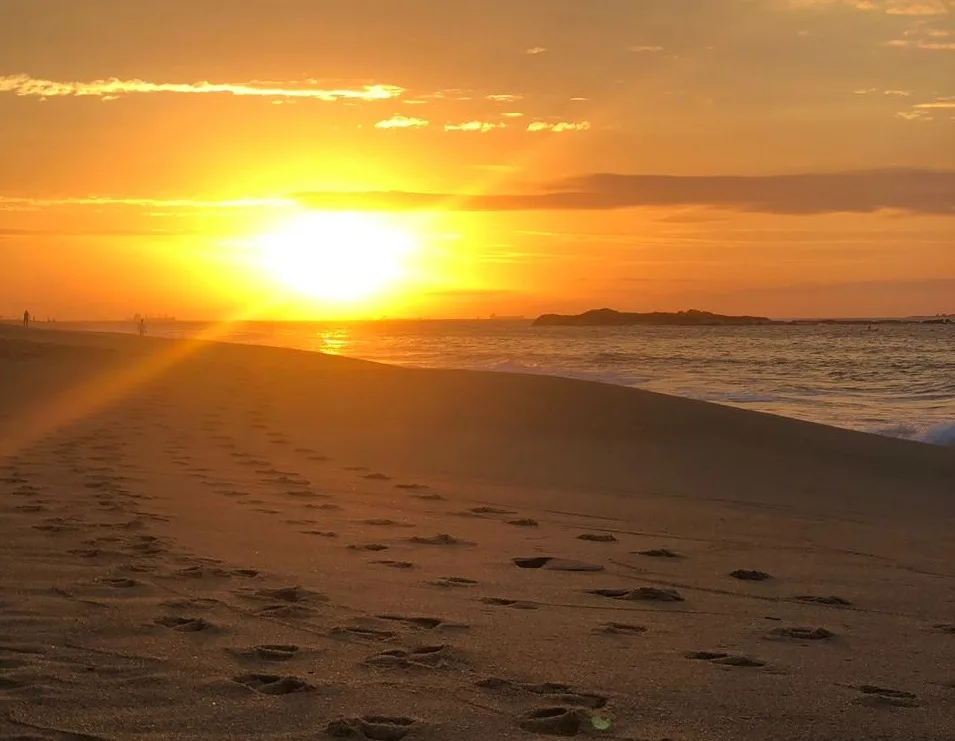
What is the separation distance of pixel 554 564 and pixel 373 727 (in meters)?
3.06

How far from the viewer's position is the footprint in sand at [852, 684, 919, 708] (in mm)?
3887

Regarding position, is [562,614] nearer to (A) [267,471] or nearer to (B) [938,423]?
(A) [267,471]

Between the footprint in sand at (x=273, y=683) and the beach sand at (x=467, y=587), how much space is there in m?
0.01

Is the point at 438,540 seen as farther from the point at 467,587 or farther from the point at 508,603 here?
the point at 508,603

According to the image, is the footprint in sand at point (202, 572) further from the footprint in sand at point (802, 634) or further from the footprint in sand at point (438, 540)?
the footprint in sand at point (802, 634)

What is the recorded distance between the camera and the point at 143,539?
6.30 meters

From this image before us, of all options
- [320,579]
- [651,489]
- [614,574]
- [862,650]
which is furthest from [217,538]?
[651,489]

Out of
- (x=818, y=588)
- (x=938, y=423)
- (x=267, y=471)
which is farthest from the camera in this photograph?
(x=938, y=423)

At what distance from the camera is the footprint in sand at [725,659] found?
431 centimetres

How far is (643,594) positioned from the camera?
18.2 ft

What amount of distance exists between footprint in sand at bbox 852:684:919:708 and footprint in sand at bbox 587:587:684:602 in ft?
4.91

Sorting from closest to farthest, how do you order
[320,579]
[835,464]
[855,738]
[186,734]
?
[186,734] < [855,738] < [320,579] < [835,464]

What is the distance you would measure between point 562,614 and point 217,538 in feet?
8.61

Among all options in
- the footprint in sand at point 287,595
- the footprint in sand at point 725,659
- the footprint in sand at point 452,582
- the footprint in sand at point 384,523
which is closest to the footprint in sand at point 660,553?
the footprint in sand at point 452,582
